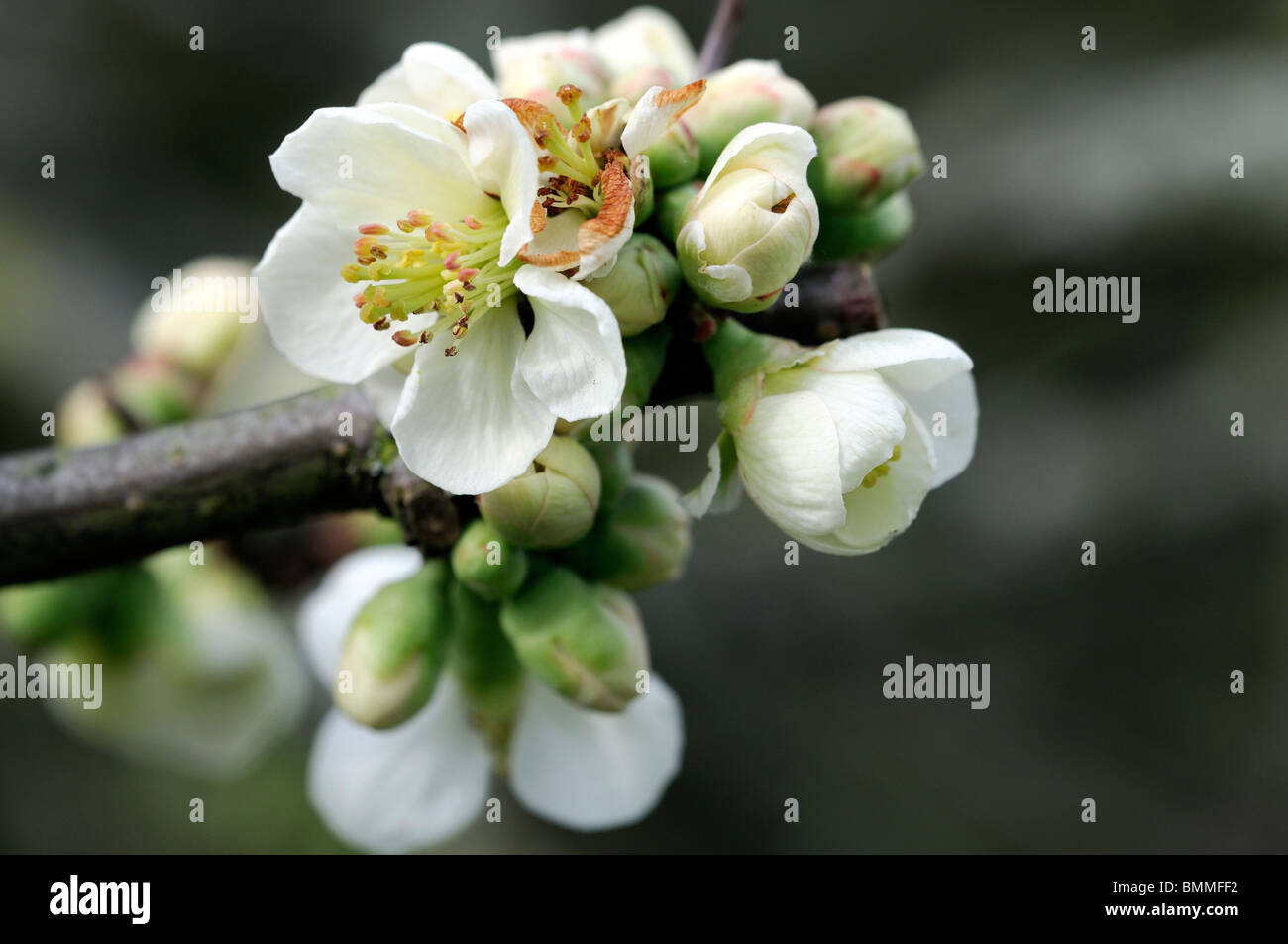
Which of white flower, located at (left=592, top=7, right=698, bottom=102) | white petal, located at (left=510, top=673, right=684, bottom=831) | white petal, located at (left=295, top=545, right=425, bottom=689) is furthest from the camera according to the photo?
white petal, located at (left=295, top=545, right=425, bottom=689)

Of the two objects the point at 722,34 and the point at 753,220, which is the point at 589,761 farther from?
the point at 722,34

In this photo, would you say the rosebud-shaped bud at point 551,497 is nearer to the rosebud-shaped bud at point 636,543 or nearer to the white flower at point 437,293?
the white flower at point 437,293

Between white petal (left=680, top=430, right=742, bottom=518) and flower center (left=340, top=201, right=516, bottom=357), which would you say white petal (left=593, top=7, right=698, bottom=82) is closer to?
flower center (left=340, top=201, right=516, bottom=357)

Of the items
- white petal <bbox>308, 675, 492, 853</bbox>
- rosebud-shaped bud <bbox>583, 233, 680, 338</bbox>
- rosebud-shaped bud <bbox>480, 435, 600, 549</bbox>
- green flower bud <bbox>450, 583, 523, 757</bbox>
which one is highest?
rosebud-shaped bud <bbox>583, 233, 680, 338</bbox>

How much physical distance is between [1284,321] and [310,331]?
3.26 metres

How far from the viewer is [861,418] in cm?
105

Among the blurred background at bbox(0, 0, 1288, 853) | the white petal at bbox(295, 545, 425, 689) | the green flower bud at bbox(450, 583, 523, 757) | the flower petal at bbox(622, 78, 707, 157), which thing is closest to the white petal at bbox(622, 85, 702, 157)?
the flower petal at bbox(622, 78, 707, 157)

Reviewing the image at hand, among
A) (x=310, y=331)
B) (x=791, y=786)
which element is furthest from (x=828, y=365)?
(x=791, y=786)

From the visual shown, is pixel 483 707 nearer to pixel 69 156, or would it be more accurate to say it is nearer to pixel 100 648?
pixel 100 648

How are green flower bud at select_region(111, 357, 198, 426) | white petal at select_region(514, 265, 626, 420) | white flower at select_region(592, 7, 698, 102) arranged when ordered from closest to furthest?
white petal at select_region(514, 265, 626, 420) < white flower at select_region(592, 7, 698, 102) < green flower bud at select_region(111, 357, 198, 426)

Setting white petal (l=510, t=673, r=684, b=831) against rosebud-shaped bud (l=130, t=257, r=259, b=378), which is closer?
white petal (l=510, t=673, r=684, b=831)

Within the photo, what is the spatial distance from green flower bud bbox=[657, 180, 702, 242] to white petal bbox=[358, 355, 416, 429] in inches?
11.9

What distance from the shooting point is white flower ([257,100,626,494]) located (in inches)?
40.2
